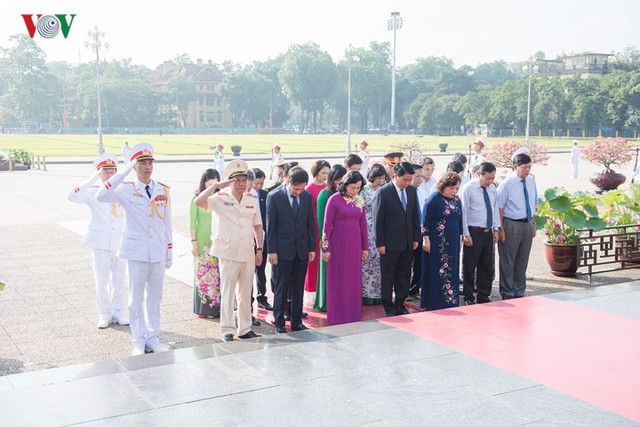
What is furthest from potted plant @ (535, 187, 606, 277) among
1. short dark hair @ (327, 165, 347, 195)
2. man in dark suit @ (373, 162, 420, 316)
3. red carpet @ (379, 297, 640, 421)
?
short dark hair @ (327, 165, 347, 195)

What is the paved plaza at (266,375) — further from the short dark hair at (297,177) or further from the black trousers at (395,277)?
the short dark hair at (297,177)

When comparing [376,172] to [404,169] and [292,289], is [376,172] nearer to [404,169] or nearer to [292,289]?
[404,169]

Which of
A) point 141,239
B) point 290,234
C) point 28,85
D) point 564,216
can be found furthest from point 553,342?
point 28,85

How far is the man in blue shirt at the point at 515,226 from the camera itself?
8039mm

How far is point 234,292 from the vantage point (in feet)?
20.9

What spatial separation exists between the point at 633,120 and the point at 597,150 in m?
49.1

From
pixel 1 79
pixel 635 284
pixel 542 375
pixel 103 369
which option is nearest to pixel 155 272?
pixel 103 369

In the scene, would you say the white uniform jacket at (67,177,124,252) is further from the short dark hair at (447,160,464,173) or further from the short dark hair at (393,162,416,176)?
the short dark hair at (447,160,464,173)

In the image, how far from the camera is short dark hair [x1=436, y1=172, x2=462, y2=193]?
7316 millimetres

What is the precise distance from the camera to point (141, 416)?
180 inches

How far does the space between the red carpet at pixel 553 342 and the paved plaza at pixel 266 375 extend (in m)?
0.04

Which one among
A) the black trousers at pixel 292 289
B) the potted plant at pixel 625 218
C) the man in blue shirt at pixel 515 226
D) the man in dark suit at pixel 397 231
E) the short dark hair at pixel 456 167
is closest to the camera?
the black trousers at pixel 292 289

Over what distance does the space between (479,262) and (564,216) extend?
1.83 metres

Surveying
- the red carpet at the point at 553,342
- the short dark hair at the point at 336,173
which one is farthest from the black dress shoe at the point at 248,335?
the short dark hair at the point at 336,173
